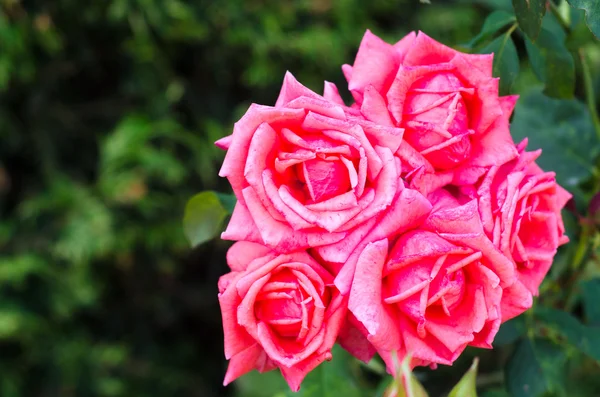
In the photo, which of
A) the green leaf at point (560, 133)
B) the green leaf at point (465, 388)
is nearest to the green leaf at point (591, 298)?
the green leaf at point (560, 133)

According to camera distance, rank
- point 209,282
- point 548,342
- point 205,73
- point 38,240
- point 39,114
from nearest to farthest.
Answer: point 548,342 → point 38,240 → point 39,114 → point 205,73 → point 209,282

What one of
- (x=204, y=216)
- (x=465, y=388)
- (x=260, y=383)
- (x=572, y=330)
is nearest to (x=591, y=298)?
(x=572, y=330)

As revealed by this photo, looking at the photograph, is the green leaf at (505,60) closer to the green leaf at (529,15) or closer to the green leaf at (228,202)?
the green leaf at (529,15)

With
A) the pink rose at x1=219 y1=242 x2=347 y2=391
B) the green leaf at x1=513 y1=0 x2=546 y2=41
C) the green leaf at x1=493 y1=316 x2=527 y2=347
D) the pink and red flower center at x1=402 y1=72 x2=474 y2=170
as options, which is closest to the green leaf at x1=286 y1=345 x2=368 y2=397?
the green leaf at x1=493 y1=316 x2=527 y2=347

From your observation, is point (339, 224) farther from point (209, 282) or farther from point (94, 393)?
point (209, 282)

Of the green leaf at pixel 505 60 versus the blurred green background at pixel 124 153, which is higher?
the green leaf at pixel 505 60

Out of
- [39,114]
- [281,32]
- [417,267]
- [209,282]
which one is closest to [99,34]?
[39,114]

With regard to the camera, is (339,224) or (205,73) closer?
(339,224)

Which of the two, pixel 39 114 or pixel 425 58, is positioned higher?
pixel 425 58
